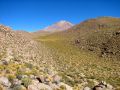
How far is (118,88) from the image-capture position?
19.0 meters

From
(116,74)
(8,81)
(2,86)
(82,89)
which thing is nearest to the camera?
(2,86)

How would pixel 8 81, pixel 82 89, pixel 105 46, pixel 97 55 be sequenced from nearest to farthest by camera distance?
pixel 8 81 → pixel 82 89 → pixel 97 55 → pixel 105 46

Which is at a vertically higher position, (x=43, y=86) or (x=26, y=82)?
(x=26, y=82)

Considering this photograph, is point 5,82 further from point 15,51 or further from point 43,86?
point 15,51

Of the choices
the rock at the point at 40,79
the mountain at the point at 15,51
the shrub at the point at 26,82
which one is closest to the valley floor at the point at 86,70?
the mountain at the point at 15,51

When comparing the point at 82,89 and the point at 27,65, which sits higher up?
the point at 27,65

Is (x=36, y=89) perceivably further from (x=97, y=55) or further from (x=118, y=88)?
(x=97, y=55)

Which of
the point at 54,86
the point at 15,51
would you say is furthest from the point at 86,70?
the point at 54,86

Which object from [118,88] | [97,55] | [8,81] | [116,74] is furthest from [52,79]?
[97,55]

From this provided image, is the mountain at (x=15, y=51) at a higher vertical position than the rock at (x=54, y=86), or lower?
higher

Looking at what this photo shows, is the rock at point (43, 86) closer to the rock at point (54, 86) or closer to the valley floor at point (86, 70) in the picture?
the rock at point (54, 86)

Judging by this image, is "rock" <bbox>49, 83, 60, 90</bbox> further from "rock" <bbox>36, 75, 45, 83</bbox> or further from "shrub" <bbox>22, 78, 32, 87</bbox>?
"shrub" <bbox>22, 78, 32, 87</bbox>

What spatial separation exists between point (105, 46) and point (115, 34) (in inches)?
313

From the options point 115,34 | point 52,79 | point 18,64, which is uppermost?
point 115,34
